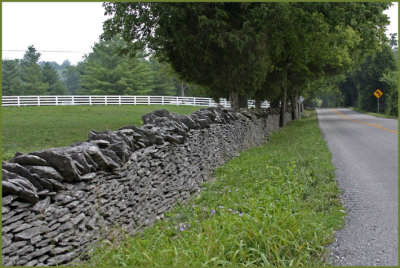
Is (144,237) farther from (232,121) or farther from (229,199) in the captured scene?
(232,121)

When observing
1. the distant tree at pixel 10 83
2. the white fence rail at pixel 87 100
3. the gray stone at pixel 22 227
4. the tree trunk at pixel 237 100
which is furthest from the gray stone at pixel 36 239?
the distant tree at pixel 10 83

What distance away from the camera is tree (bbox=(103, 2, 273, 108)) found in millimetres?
12367

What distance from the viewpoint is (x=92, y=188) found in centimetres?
387

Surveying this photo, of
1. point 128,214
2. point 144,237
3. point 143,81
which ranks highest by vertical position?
point 143,81

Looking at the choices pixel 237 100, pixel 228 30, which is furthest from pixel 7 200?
pixel 237 100

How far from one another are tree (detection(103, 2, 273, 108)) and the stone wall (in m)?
6.32

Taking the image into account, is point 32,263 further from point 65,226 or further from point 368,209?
point 368,209

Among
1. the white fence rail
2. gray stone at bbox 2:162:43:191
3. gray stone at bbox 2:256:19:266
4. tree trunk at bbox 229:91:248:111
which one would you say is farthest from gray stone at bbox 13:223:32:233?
the white fence rail

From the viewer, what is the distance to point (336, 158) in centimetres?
980

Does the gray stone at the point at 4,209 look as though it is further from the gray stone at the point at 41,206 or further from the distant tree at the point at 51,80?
the distant tree at the point at 51,80

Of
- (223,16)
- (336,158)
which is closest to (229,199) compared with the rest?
(336,158)

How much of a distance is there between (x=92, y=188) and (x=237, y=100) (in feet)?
40.3

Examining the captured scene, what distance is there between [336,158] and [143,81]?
128 ft

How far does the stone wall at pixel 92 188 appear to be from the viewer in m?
3.00
